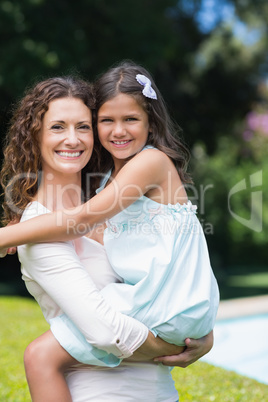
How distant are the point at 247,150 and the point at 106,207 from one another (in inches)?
754

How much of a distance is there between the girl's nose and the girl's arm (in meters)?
0.25

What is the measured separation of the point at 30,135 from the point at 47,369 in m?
1.04

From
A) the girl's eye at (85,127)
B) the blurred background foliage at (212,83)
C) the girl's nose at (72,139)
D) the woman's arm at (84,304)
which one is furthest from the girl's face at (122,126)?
the blurred background foliage at (212,83)

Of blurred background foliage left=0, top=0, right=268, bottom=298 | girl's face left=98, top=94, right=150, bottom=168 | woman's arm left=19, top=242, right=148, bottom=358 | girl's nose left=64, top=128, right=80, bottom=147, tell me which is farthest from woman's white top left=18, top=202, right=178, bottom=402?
blurred background foliage left=0, top=0, right=268, bottom=298

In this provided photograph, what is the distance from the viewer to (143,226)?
2.41 metres

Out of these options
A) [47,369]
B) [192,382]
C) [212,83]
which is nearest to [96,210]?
[47,369]

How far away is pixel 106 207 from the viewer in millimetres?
2285

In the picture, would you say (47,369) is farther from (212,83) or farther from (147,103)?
(212,83)

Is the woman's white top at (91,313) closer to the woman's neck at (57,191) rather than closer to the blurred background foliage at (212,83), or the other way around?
the woman's neck at (57,191)

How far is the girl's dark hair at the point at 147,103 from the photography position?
2.60 metres

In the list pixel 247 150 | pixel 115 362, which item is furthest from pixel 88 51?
pixel 115 362

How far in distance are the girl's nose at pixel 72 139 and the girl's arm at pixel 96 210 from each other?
0.81ft

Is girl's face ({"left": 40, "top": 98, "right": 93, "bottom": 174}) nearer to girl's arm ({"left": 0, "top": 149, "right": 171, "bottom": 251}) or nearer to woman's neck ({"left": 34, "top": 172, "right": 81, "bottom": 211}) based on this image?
woman's neck ({"left": 34, "top": 172, "right": 81, "bottom": 211})

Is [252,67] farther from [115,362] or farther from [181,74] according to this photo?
[115,362]
